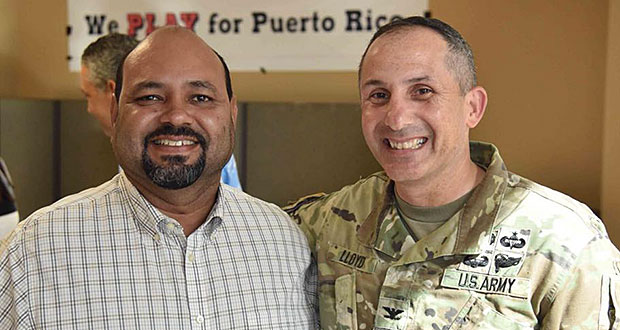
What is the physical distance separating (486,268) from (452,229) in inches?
4.1

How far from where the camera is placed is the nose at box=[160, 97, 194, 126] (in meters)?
1.77

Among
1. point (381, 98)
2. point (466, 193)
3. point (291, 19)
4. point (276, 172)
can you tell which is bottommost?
point (276, 172)

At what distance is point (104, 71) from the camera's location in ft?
11.1

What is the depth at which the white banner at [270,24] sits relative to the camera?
3994 mm

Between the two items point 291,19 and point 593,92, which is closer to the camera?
point 593,92

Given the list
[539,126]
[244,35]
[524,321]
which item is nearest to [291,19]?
[244,35]

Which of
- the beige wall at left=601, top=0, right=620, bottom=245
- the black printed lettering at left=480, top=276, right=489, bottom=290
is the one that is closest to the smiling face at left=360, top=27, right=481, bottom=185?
the black printed lettering at left=480, top=276, right=489, bottom=290

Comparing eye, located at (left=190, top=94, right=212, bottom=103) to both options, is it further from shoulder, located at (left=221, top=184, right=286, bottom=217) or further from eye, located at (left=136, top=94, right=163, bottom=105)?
shoulder, located at (left=221, top=184, right=286, bottom=217)

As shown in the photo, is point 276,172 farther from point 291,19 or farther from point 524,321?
point 524,321

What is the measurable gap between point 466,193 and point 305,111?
2.20 metres

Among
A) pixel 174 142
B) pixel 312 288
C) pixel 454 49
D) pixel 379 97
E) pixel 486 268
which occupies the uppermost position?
pixel 454 49

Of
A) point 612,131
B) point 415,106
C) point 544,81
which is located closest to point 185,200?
point 415,106

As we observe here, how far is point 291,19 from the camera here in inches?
162

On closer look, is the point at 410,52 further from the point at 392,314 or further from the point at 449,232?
the point at 392,314
